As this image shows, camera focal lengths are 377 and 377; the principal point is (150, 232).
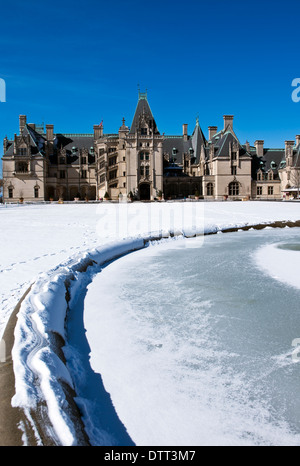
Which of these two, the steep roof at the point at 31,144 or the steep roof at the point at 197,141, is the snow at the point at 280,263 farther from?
the steep roof at the point at 197,141

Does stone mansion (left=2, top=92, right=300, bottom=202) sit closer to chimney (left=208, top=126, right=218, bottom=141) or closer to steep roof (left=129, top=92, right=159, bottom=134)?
steep roof (left=129, top=92, right=159, bottom=134)

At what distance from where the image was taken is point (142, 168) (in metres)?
56.4

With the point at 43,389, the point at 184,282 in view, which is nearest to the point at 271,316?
the point at 184,282

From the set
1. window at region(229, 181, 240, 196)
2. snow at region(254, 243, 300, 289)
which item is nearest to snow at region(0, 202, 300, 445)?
snow at region(254, 243, 300, 289)

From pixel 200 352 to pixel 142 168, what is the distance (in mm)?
53056

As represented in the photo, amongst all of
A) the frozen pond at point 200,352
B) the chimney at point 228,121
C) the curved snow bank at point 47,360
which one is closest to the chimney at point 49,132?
the chimney at point 228,121

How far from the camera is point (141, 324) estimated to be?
552 centimetres

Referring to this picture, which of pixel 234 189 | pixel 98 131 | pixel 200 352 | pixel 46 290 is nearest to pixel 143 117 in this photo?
pixel 98 131

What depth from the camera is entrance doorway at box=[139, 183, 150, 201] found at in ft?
186

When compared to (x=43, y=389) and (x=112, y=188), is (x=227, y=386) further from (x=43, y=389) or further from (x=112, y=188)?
(x=112, y=188)

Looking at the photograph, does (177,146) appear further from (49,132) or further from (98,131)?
(49,132)

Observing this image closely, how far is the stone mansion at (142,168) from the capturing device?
56.4 m
